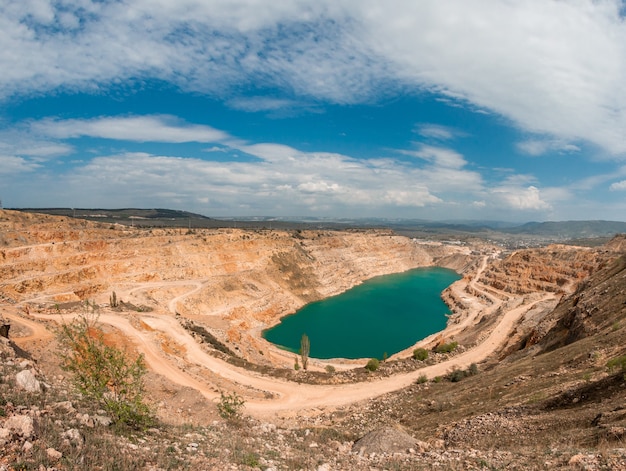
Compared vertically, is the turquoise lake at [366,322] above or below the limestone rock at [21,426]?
below

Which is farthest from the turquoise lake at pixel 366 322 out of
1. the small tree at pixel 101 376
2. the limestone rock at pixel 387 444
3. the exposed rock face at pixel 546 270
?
the small tree at pixel 101 376

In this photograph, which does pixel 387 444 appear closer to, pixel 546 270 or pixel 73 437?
pixel 73 437

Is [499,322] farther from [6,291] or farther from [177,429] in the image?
[6,291]

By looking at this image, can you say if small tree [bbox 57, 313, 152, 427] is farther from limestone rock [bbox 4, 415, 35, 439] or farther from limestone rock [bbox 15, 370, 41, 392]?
limestone rock [bbox 4, 415, 35, 439]

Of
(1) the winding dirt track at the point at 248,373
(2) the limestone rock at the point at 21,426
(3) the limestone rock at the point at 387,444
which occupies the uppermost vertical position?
(2) the limestone rock at the point at 21,426

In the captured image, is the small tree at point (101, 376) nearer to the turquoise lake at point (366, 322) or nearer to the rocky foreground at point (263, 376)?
the rocky foreground at point (263, 376)

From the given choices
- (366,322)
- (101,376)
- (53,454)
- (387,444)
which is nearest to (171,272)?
(366,322)

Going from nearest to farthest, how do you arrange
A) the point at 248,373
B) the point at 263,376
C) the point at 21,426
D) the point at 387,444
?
the point at 21,426, the point at 387,444, the point at 263,376, the point at 248,373
